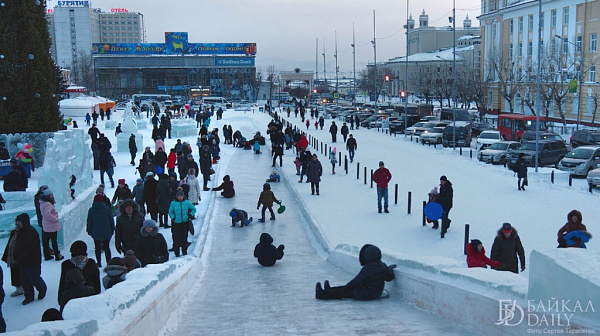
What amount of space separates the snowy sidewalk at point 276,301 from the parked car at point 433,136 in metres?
23.9

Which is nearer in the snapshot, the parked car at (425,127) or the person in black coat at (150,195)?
the person in black coat at (150,195)

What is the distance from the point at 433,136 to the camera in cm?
3897

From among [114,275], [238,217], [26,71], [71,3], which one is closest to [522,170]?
[238,217]

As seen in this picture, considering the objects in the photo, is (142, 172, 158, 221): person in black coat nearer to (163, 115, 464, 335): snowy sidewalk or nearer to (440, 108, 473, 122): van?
(163, 115, 464, 335): snowy sidewalk

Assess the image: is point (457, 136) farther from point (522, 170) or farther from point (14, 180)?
point (14, 180)

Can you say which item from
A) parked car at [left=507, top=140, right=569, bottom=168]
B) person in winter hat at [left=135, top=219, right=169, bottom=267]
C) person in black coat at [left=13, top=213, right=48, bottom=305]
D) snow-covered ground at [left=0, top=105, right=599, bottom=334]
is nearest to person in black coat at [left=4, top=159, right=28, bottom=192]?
snow-covered ground at [left=0, top=105, right=599, bottom=334]

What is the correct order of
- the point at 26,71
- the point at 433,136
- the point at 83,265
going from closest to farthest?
the point at 83,265
the point at 26,71
the point at 433,136

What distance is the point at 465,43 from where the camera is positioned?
12650 centimetres

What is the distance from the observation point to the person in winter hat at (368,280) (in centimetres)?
791

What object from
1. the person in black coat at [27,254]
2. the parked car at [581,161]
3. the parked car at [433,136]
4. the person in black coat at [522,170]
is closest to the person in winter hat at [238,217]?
the person in black coat at [27,254]

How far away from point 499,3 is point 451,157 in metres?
47.4

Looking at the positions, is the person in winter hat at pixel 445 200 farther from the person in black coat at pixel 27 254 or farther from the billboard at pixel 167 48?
the billboard at pixel 167 48

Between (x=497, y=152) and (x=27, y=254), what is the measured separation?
2417 cm

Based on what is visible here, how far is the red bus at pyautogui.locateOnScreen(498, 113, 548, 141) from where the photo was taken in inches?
1593
